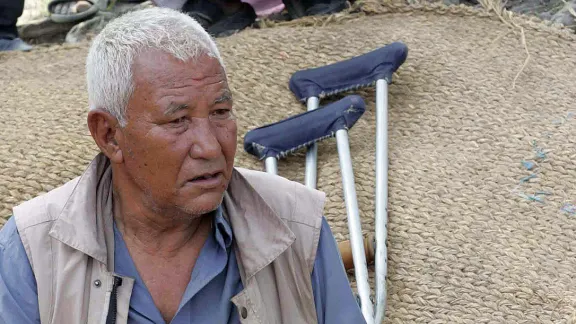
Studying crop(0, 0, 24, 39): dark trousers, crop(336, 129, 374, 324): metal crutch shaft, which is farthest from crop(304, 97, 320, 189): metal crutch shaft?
crop(0, 0, 24, 39): dark trousers

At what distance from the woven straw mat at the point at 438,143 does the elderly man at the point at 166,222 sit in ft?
2.52

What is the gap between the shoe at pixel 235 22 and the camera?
14.0ft

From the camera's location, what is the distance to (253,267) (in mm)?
1927

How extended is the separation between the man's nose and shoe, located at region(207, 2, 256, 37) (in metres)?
2.46

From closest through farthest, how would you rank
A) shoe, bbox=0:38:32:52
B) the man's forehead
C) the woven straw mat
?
the man's forehead < the woven straw mat < shoe, bbox=0:38:32:52

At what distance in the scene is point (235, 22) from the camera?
4.32 metres

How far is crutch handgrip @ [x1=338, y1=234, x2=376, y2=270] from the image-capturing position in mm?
2740

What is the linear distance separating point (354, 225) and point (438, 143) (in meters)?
0.67

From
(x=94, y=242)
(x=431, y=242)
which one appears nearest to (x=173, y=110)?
(x=94, y=242)

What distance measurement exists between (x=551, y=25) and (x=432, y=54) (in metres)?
0.60

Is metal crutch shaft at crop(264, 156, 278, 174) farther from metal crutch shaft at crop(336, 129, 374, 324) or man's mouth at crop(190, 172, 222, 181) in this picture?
man's mouth at crop(190, 172, 222, 181)

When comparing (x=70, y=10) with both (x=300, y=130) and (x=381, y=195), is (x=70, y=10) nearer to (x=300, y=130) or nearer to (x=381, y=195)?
(x=300, y=130)

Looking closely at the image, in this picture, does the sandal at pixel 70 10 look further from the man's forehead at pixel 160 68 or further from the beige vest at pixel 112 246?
the man's forehead at pixel 160 68

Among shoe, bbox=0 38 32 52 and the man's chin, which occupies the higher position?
the man's chin
